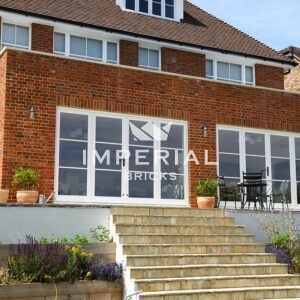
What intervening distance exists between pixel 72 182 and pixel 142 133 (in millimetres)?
2364

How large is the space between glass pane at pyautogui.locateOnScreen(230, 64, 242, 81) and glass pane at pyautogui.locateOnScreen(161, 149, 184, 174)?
609cm

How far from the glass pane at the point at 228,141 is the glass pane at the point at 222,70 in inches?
175

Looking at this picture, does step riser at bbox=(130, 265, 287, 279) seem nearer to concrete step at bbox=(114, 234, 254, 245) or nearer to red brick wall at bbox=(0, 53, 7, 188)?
concrete step at bbox=(114, 234, 254, 245)

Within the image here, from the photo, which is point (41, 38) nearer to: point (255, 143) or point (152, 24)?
point (152, 24)

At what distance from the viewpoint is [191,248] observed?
11.1 metres

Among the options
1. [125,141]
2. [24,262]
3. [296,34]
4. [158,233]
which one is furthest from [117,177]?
[296,34]

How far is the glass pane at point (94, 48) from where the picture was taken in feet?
55.9

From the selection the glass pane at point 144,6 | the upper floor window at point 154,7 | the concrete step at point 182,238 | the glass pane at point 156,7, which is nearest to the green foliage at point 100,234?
the concrete step at point 182,238

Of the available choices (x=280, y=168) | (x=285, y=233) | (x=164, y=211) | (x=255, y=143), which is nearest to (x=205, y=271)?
(x=164, y=211)

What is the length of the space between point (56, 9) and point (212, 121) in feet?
21.4

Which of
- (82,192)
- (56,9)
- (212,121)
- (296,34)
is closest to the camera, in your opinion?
(82,192)

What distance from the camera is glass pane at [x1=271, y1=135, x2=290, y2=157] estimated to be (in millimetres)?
15750

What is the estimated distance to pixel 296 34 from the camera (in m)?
25.8

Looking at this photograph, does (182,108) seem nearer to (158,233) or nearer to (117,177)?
(117,177)
